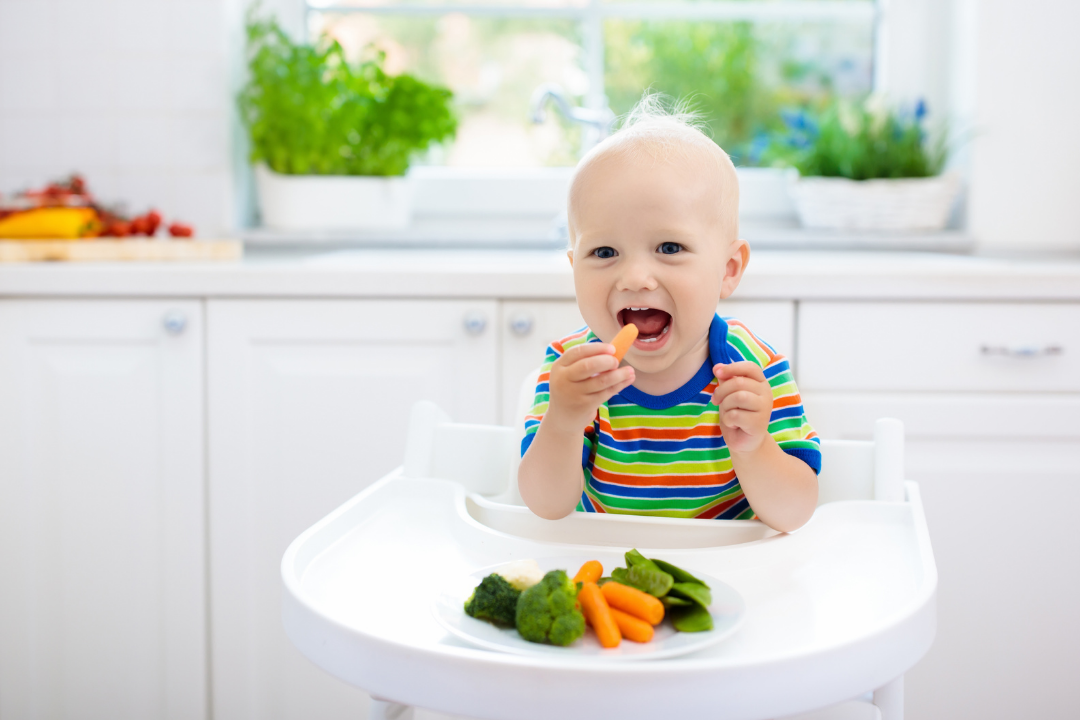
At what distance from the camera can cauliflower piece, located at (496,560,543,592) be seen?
64cm

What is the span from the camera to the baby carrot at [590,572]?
66cm

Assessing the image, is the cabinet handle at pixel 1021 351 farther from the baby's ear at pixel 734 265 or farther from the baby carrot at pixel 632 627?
the baby carrot at pixel 632 627

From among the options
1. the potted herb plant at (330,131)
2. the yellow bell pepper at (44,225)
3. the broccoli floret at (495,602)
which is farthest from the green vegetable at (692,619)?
the potted herb plant at (330,131)

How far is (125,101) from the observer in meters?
2.02

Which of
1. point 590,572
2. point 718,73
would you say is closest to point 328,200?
point 718,73

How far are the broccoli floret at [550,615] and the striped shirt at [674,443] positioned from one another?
0.36 meters

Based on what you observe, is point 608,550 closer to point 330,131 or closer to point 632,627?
point 632,627

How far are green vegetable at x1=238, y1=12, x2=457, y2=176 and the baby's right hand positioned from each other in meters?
1.36

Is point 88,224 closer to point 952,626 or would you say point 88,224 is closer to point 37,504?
point 37,504

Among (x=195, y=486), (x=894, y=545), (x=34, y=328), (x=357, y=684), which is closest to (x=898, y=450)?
(x=894, y=545)

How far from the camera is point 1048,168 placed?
199 cm

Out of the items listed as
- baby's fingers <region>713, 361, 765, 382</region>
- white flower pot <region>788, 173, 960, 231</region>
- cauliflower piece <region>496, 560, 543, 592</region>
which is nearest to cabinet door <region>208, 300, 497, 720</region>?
baby's fingers <region>713, 361, 765, 382</region>

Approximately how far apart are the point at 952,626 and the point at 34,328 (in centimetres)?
156

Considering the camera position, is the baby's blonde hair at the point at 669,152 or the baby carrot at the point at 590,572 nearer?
the baby carrot at the point at 590,572
